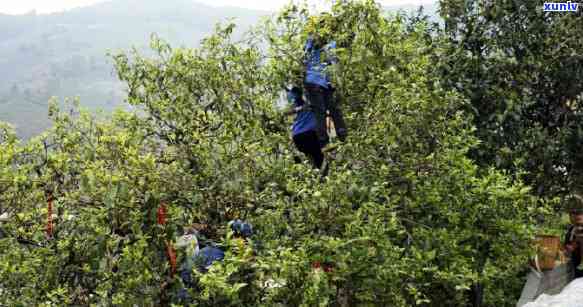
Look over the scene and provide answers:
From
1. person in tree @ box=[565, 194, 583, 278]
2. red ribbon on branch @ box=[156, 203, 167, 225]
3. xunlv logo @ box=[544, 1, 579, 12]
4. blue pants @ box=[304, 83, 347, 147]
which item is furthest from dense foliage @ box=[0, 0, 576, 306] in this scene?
xunlv logo @ box=[544, 1, 579, 12]

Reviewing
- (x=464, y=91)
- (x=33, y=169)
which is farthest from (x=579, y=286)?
(x=33, y=169)

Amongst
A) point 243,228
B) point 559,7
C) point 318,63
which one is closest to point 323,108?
point 318,63

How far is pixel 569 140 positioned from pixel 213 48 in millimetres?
4323

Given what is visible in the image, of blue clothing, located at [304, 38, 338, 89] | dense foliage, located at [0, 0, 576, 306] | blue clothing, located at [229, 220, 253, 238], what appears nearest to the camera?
dense foliage, located at [0, 0, 576, 306]

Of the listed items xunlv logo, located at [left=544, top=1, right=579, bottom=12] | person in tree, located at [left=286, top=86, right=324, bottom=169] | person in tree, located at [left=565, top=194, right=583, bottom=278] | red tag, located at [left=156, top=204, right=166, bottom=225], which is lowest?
person in tree, located at [left=565, top=194, right=583, bottom=278]

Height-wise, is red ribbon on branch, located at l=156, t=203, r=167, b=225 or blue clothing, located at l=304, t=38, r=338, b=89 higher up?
blue clothing, located at l=304, t=38, r=338, b=89

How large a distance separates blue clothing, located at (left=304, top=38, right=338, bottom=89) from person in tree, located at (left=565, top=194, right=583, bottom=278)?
3.94 meters

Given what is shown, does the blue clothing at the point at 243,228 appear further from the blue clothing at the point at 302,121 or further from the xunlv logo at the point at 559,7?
the xunlv logo at the point at 559,7

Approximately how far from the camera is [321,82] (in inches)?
235

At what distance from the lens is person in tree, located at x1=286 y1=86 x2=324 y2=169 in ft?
20.0

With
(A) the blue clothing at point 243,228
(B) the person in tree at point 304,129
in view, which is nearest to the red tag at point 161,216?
(A) the blue clothing at point 243,228

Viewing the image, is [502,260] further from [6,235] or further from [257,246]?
[6,235]

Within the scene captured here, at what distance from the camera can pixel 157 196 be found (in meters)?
4.27

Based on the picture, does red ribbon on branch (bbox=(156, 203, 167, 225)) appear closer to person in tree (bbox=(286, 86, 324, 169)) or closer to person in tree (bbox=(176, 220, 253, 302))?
A: person in tree (bbox=(176, 220, 253, 302))
